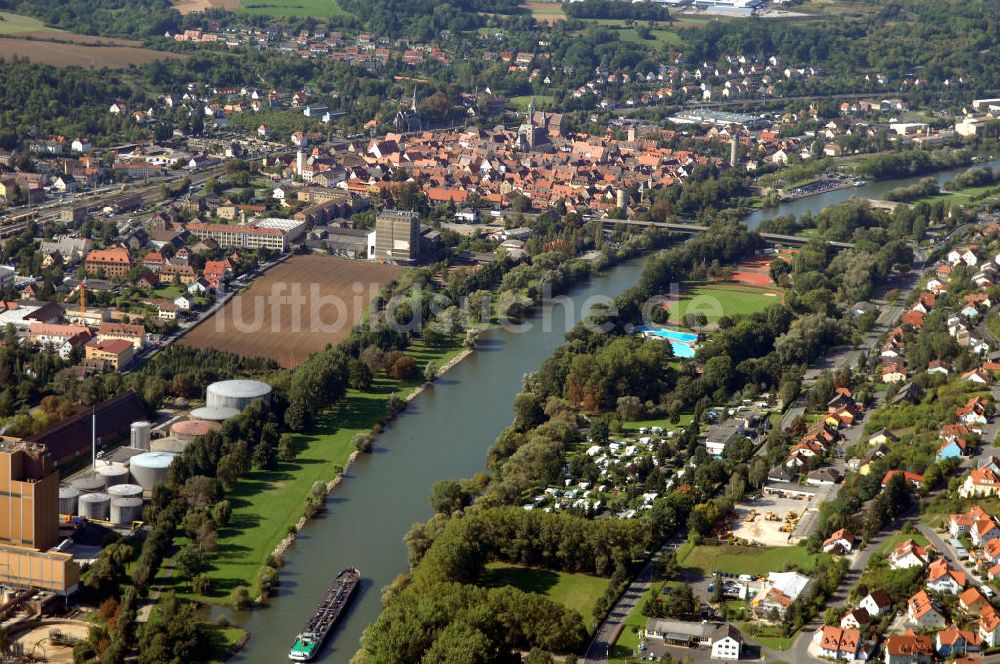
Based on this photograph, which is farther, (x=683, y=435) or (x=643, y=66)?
(x=643, y=66)

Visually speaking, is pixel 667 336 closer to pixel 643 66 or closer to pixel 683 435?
pixel 683 435

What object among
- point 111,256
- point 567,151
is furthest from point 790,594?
point 567,151

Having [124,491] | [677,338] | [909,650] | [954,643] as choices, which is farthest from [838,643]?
[677,338]

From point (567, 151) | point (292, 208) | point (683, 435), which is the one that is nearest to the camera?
point (683, 435)

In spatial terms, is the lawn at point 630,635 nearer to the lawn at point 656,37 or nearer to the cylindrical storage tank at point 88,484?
the cylindrical storage tank at point 88,484

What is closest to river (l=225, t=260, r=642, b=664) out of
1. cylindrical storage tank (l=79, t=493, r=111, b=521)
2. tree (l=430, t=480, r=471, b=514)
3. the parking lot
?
tree (l=430, t=480, r=471, b=514)

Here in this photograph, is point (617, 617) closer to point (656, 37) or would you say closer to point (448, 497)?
point (448, 497)

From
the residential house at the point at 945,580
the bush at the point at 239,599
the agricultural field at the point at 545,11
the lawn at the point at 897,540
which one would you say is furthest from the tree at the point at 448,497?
the agricultural field at the point at 545,11
